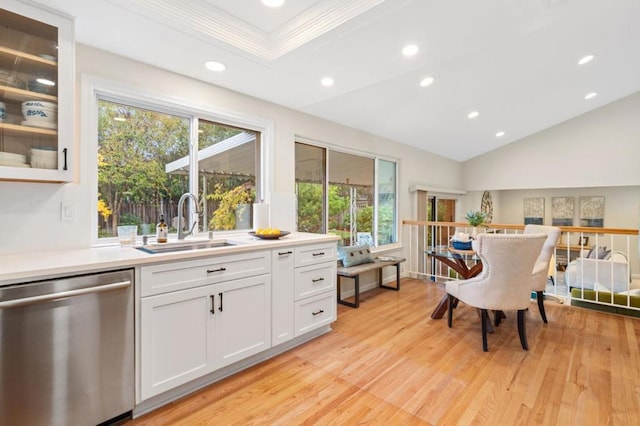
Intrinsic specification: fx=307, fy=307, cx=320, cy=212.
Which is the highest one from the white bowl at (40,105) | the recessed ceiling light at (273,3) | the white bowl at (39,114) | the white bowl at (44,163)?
the recessed ceiling light at (273,3)

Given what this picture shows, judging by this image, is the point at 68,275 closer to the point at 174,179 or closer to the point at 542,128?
the point at 174,179

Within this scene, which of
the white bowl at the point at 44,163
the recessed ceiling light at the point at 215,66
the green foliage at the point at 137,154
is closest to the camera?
the white bowl at the point at 44,163

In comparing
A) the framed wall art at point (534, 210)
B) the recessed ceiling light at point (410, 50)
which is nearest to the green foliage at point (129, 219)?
the recessed ceiling light at point (410, 50)

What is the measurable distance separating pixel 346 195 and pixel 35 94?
133 inches

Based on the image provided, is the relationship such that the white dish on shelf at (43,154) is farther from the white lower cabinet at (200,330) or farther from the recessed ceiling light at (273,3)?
the recessed ceiling light at (273,3)

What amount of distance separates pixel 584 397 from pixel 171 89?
3650 mm

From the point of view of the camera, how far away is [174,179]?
8.57 feet

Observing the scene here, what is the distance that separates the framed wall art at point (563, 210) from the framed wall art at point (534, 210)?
0.23 metres

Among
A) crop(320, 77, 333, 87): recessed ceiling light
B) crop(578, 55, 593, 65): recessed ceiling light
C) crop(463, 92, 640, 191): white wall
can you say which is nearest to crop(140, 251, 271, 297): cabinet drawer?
crop(320, 77, 333, 87): recessed ceiling light

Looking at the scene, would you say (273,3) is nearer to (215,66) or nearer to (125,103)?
(215,66)

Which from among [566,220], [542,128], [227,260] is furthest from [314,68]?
[566,220]

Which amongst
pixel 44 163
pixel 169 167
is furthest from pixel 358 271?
pixel 44 163

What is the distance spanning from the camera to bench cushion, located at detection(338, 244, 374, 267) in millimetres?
3914

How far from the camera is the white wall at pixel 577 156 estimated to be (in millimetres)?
5656
